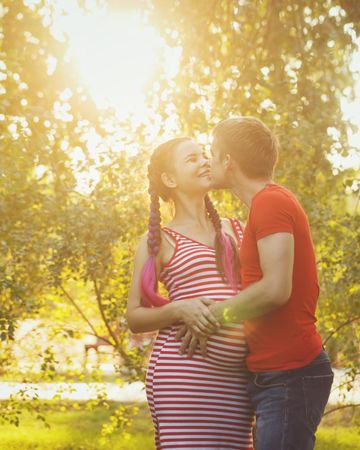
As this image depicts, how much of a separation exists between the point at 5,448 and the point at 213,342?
5.70 meters

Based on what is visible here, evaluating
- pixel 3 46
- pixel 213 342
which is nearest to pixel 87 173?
pixel 3 46

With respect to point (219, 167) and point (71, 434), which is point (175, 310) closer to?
point (219, 167)

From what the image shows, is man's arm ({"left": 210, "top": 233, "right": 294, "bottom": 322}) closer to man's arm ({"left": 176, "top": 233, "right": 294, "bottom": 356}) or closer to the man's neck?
man's arm ({"left": 176, "top": 233, "right": 294, "bottom": 356})

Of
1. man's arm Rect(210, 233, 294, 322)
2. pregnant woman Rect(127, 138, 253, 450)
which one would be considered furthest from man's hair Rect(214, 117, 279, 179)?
pregnant woman Rect(127, 138, 253, 450)

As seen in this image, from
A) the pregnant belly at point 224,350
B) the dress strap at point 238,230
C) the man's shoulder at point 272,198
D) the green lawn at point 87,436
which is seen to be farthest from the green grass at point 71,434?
the man's shoulder at point 272,198

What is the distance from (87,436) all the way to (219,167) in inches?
253

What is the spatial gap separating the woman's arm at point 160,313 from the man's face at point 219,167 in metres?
0.46

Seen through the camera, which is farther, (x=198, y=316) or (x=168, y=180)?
(x=168, y=180)

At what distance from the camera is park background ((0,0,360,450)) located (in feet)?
18.1

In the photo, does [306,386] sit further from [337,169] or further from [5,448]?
[5,448]

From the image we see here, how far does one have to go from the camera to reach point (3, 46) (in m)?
6.31

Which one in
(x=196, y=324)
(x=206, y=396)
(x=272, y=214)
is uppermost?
(x=272, y=214)

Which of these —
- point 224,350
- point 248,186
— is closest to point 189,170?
point 248,186

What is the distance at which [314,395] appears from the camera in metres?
2.43
